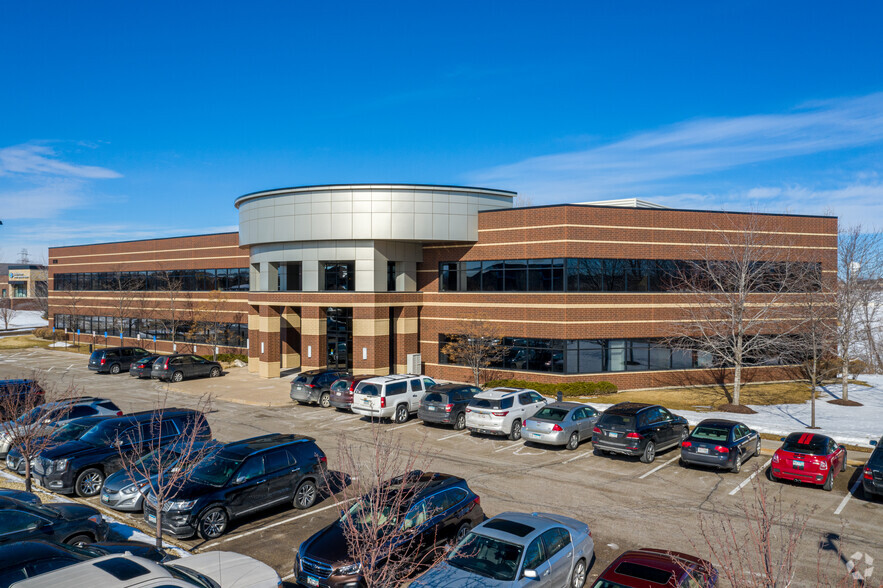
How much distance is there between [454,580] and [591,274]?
2444cm

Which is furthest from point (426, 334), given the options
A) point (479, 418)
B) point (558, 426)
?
point (558, 426)

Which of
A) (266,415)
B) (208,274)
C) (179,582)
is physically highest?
(208,274)

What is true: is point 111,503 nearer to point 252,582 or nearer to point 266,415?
point 252,582

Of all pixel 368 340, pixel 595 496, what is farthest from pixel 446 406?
pixel 368 340

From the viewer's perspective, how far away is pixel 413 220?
33938mm

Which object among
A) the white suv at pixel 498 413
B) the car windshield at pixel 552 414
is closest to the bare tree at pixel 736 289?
the white suv at pixel 498 413

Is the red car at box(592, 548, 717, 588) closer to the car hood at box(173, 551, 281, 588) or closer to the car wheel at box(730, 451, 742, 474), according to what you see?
the car hood at box(173, 551, 281, 588)

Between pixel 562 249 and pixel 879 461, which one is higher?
pixel 562 249

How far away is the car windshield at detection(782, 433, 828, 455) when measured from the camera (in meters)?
16.4

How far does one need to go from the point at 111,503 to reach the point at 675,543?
13.1 meters

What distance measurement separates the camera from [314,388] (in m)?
28.5

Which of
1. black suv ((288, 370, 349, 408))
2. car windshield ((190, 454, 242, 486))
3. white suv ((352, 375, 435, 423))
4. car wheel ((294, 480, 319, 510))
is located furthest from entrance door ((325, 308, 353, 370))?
car windshield ((190, 454, 242, 486))

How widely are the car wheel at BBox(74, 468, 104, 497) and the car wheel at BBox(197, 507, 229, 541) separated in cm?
517

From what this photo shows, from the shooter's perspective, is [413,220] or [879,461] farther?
[413,220]
